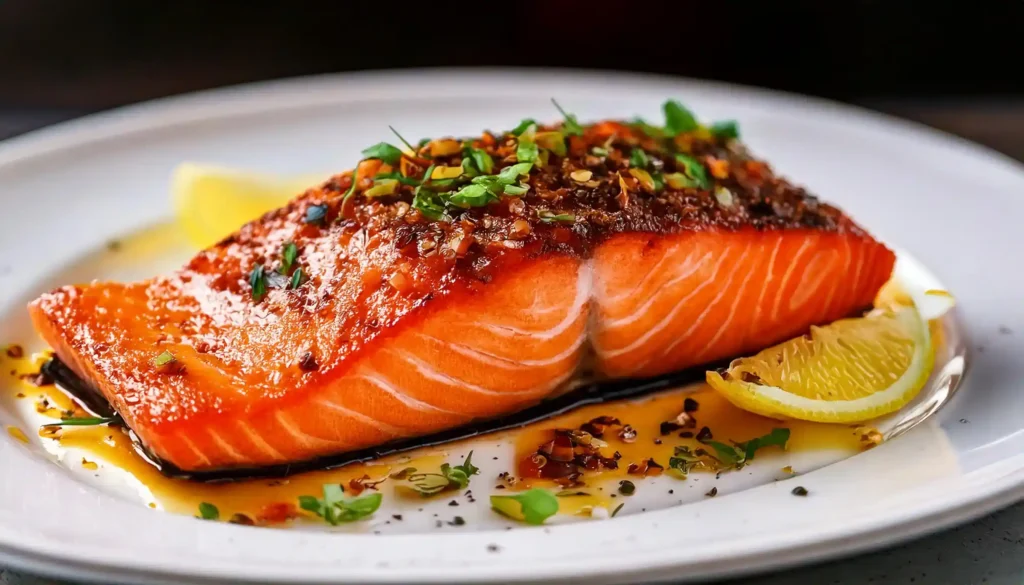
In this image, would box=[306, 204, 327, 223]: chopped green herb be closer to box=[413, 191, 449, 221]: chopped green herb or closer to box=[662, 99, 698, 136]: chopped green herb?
box=[413, 191, 449, 221]: chopped green herb

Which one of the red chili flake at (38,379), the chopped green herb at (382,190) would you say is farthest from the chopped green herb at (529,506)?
the red chili flake at (38,379)

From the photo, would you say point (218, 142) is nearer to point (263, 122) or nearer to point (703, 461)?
point (263, 122)

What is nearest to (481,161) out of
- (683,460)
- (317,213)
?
(317,213)

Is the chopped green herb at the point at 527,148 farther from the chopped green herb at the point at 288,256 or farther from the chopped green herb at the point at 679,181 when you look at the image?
the chopped green herb at the point at 288,256

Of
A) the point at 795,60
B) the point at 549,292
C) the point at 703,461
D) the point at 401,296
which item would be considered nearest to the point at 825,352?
the point at 703,461

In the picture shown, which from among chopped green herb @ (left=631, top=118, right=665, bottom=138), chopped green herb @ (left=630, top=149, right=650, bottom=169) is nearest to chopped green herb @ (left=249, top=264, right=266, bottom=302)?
chopped green herb @ (left=630, top=149, right=650, bottom=169)
